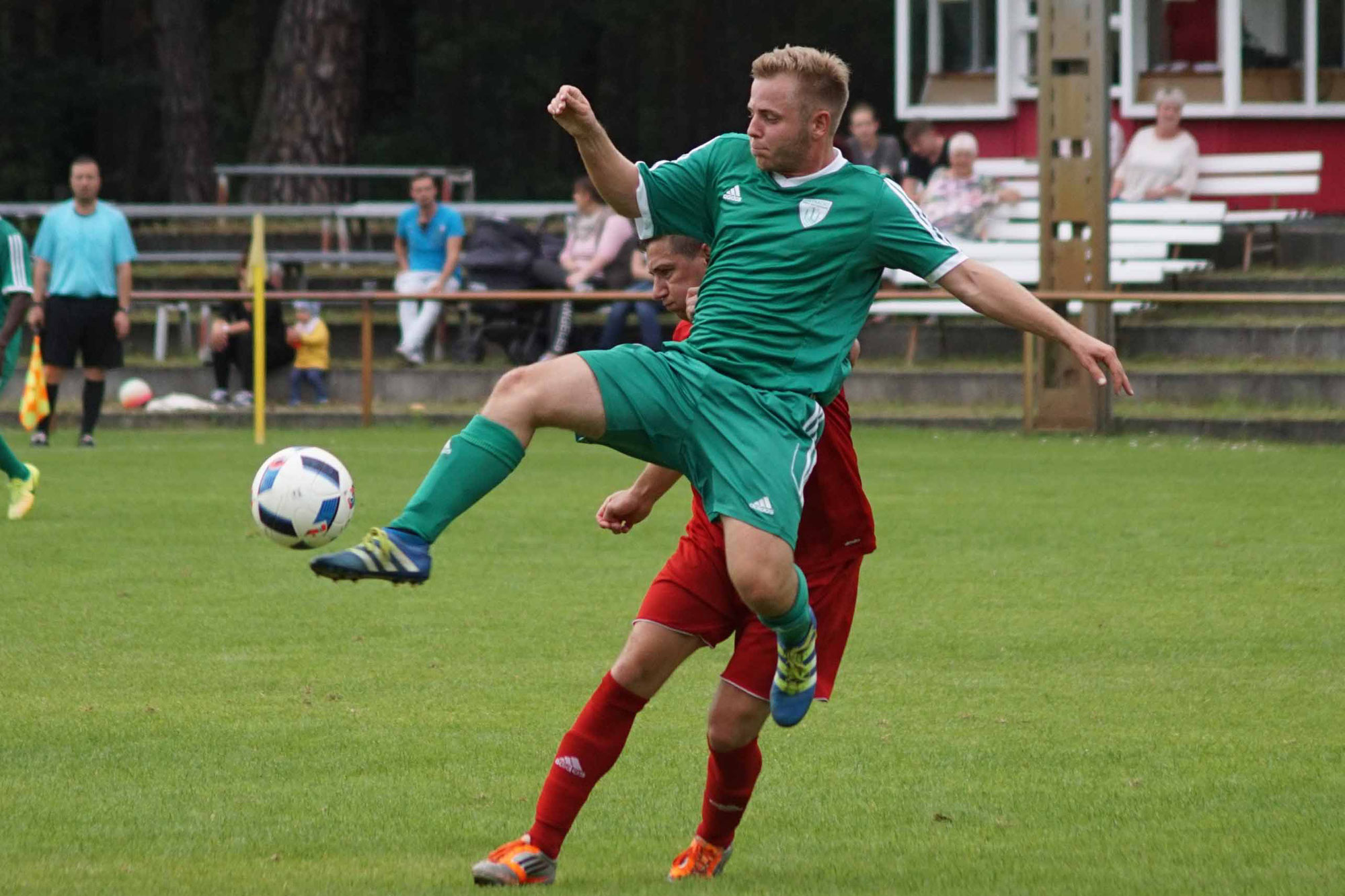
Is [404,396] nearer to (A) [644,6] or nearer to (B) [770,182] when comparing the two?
(B) [770,182]

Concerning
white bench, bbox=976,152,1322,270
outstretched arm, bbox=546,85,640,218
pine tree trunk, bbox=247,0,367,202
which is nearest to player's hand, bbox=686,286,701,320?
outstretched arm, bbox=546,85,640,218

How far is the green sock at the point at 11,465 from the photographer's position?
11062mm

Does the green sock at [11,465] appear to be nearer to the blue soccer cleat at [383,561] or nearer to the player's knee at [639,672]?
the player's knee at [639,672]

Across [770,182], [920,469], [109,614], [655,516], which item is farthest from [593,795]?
[920,469]

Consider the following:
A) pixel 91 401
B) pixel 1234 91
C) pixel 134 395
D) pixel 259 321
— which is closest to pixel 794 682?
pixel 91 401

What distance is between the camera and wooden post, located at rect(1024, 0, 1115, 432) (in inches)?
650

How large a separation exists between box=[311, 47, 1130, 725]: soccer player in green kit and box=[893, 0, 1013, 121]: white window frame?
1733 cm

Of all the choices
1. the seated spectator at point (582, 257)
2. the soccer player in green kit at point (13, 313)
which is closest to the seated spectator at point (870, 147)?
the seated spectator at point (582, 257)

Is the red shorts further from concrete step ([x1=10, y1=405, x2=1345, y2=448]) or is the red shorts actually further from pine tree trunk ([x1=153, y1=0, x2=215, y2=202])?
pine tree trunk ([x1=153, y1=0, x2=215, y2=202])

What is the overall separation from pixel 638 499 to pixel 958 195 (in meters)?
14.2

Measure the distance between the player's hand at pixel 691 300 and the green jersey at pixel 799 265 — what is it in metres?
0.14

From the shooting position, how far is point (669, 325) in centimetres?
1908

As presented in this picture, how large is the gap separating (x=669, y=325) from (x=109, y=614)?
430 inches

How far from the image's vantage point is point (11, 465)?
36.9 ft
